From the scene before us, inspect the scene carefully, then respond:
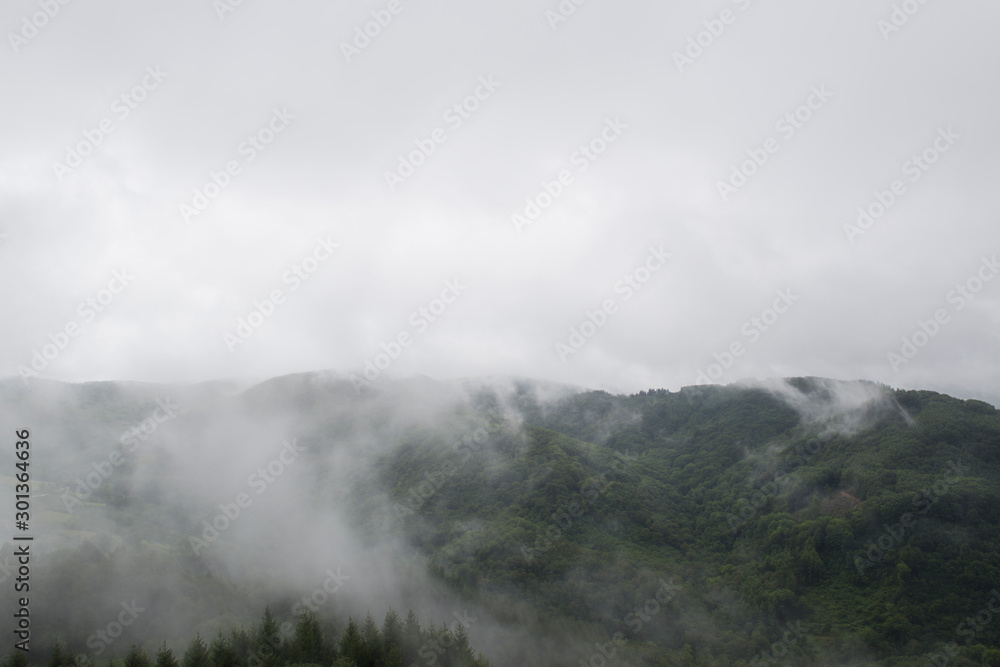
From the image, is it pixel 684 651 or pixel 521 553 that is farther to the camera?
pixel 521 553

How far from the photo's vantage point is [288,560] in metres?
158

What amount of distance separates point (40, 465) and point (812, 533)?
272 metres

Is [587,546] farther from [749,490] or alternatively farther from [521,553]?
[749,490]

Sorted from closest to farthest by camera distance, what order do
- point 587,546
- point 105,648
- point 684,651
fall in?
point 105,648 < point 684,651 < point 587,546

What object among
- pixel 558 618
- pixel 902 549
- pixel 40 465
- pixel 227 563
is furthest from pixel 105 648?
pixel 902 549

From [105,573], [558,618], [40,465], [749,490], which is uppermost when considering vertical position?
[40,465]
